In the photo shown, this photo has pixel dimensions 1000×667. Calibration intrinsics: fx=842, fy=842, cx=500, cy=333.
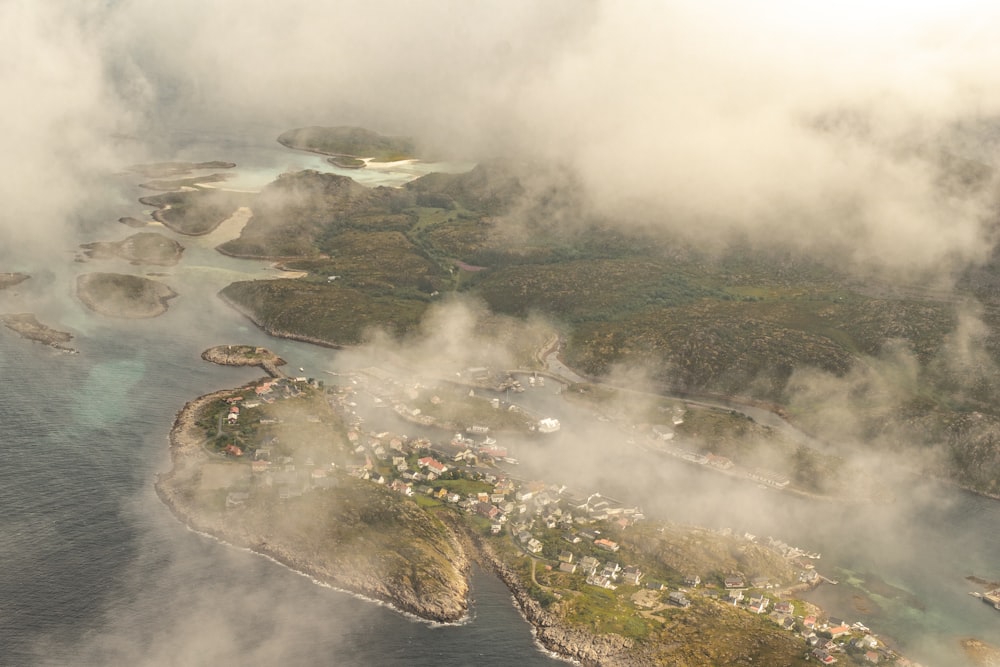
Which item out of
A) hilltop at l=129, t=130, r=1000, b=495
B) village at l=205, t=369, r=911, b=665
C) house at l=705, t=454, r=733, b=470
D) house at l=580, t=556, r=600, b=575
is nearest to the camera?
village at l=205, t=369, r=911, b=665

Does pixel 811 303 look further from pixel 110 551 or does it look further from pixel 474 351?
pixel 110 551

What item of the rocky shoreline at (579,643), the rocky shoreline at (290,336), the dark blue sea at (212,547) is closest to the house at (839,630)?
the dark blue sea at (212,547)

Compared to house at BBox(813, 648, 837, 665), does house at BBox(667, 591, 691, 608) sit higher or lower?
lower

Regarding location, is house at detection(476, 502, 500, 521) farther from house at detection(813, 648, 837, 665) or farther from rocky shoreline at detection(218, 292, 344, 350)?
rocky shoreline at detection(218, 292, 344, 350)

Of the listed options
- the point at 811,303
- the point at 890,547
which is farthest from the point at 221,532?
the point at 811,303

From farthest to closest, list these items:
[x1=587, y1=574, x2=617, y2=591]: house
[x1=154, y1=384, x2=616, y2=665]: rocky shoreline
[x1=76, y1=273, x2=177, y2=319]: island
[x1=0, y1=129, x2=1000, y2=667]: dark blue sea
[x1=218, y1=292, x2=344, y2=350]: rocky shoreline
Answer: [x1=76, y1=273, x2=177, y2=319]: island
[x1=218, y1=292, x2=344, y2=350]: rocky shoreline
[x1=587, y1=574, x2=617, y2=591]: house
[x1=154, y1=384, x2=616, y2=665]: rocky shoreline
[x1=0, y1=129, x2=1000, y2=667]: dark blue sea

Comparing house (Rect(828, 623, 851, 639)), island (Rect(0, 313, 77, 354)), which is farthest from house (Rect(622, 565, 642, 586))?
island (Rect(0, 313, 77, 354))
